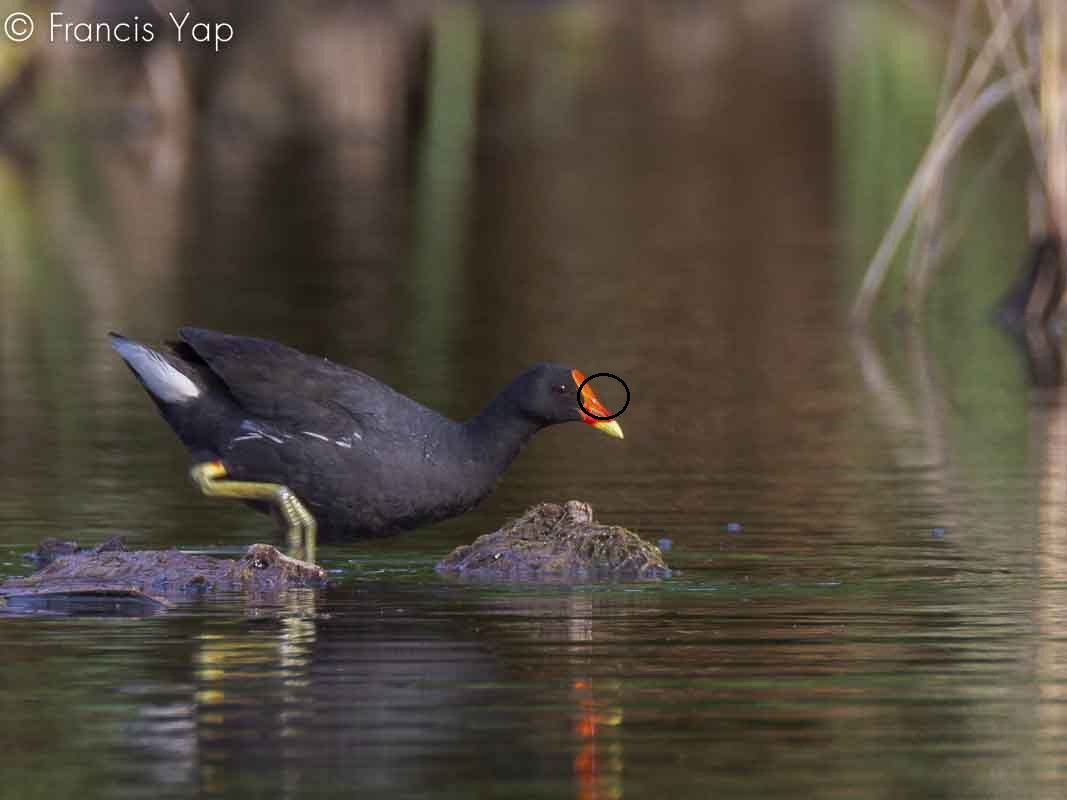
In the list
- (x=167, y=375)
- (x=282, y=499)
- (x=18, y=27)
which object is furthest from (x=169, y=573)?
(x=18, y=27)

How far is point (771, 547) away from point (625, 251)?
58.8 feet

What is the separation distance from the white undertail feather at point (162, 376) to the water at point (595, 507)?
0.70 metres

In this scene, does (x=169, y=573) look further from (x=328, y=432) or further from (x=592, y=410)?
(x=592, y=410)

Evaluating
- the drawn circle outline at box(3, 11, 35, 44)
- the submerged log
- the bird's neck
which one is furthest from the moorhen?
the drawn circle outline at box(3, 11, 35, 44)

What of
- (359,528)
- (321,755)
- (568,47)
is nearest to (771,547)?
(359,528)

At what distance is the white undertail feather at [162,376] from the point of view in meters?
12.7

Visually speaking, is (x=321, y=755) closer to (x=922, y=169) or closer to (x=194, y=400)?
(x=194, y=400)

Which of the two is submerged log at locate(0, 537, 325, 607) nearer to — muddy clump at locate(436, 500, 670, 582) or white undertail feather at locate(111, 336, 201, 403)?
muddy clump at locate(436, 500, 670, 582)

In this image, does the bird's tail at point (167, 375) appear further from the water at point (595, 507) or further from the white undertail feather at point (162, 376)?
the water at point (595, 507)

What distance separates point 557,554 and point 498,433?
60 cm

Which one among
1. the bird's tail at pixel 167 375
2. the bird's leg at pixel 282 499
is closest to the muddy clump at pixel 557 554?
the bird's leg at pixel 282 499

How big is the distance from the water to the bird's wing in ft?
2.08

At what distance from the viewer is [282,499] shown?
1234 cm

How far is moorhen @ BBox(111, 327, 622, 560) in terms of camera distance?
39.8 feet
